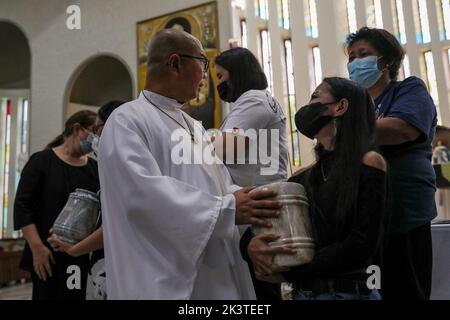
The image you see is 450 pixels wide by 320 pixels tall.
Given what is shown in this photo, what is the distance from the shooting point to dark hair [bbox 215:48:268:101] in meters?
2.51

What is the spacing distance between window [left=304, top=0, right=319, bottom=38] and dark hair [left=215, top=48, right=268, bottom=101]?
7.11m

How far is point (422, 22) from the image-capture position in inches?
417

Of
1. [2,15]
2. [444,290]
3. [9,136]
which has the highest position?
[2,15]

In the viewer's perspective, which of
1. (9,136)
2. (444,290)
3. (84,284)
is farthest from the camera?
(9,136)

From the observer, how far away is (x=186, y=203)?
1.54 m

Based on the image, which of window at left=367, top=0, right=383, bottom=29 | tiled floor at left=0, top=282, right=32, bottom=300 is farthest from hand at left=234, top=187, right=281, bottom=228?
window at left=367, top=0, right=383, bottom=29

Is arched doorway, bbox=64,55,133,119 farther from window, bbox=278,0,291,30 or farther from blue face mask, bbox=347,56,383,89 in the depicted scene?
blue face mask, bbox=347,56,383,89

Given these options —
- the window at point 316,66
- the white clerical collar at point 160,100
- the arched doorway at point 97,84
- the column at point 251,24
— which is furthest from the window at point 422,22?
the white clerical collar at point 160,100

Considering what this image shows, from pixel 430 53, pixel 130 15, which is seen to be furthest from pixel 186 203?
pixel 430 53

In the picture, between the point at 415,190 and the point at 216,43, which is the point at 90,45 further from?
the point at 415,190

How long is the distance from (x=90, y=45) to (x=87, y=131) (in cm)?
587

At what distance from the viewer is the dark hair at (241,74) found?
251 centimetres

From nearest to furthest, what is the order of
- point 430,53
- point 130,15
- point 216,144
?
point 216,144 → point 130,15 → point 430,53

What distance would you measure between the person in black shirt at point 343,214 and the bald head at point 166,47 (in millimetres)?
626
